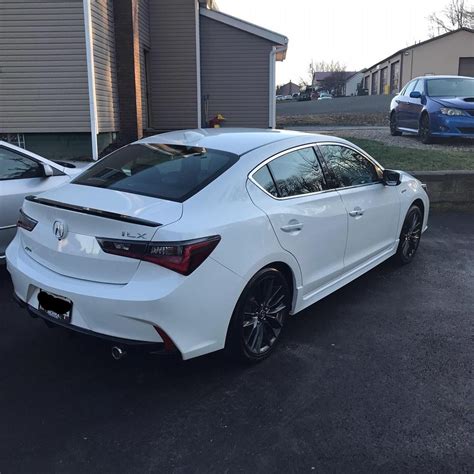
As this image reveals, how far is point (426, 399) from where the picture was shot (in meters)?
3.10

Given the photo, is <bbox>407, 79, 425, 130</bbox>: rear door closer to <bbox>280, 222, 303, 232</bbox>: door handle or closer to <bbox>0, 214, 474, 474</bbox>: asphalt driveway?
<bbox>0, 214, 474, 474</bbox>: asphalt driveway

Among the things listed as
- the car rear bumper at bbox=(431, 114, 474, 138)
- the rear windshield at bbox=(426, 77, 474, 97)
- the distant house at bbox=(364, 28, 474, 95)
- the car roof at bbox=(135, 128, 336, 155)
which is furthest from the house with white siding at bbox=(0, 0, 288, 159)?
the distant house at bbox=(364, 28, 474, 95)

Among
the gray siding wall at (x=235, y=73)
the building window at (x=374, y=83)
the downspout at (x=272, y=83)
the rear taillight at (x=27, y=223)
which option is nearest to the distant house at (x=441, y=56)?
the building window at (x=374, y=83)

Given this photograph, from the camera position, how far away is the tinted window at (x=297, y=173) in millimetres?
3723

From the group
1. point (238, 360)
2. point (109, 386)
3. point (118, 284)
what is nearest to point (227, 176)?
point (118, 284)

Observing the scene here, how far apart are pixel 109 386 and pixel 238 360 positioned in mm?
846

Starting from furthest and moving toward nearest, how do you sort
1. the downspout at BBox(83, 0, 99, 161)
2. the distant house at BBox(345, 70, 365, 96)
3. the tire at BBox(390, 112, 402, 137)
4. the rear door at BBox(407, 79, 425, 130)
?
the distant house at BBox(345, 70, 365, 96) → the tire at BBox(390, 112, 402, 137) → the rear door at BBox(407, 79, 425, 130) → the downspout at BBox(83, 0, 99, 161)

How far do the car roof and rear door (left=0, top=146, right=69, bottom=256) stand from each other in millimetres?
1571

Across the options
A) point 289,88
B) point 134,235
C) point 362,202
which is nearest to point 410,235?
point 362,202

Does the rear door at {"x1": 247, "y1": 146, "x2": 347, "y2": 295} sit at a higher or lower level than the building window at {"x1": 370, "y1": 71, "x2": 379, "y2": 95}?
lower

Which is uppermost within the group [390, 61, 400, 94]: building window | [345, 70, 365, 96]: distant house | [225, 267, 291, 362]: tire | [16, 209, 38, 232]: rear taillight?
[345, 70, 365, 96]: distant house

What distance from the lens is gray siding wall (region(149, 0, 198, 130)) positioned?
589 inches

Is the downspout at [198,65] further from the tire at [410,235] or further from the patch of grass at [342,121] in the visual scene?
the tire at [410,235]

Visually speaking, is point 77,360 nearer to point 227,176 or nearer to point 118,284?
point 118,284
